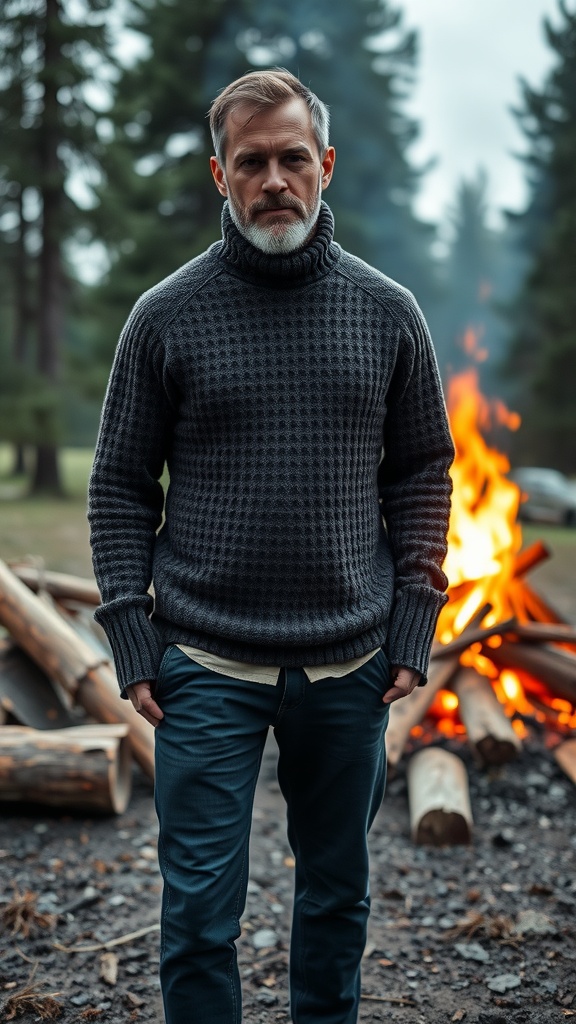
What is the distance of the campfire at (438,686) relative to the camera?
359 cm

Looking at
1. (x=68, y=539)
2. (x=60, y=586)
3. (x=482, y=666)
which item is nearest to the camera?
(x=482, y=666)

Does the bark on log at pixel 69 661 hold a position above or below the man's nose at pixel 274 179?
below

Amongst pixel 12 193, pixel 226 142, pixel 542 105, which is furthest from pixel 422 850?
pixel 542 105

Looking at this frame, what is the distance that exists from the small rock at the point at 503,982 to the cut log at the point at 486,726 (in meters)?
1.39

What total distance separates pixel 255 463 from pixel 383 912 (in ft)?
6.50

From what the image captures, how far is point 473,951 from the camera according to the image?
290cm

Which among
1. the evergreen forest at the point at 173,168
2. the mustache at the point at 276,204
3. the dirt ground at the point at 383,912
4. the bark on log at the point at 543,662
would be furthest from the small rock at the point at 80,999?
the evergreen forest at the point at 173,168

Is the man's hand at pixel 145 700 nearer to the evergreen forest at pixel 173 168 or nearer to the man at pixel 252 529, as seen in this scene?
the man at pixel 252 529

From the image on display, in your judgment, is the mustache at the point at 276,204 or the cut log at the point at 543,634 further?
the cut log at the point at 543,634

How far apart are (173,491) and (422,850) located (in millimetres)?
2186

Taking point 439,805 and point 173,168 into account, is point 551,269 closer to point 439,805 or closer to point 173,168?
point 173,168

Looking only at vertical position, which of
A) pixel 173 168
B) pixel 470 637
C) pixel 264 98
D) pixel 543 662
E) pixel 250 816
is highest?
pixel 173 168

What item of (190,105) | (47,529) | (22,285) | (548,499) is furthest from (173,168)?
(548,499)

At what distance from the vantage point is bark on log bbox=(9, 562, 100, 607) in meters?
4.90
